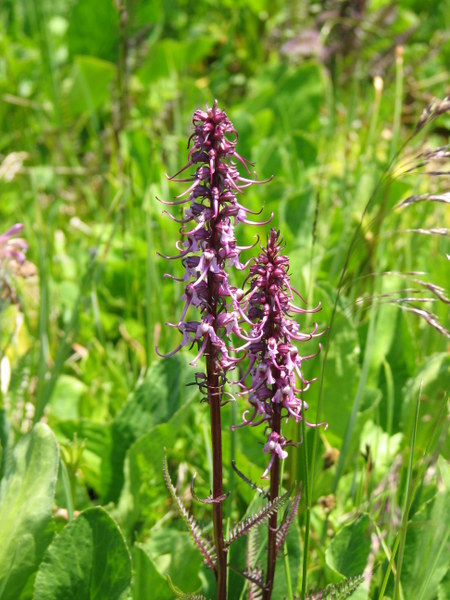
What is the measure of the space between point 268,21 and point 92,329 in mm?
3270

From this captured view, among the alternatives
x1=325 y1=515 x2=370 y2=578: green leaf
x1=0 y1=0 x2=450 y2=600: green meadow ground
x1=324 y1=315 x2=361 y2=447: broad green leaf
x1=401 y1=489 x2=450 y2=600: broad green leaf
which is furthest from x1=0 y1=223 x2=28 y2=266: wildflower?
x1=401 y1=489 x2=450 y2=600: broad green leaf

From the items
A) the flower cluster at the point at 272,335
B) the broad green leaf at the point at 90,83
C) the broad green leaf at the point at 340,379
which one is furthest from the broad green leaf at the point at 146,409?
the broad green leaf at the point at 90,83

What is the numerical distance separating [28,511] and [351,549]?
688mm

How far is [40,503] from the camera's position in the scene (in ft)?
5.52

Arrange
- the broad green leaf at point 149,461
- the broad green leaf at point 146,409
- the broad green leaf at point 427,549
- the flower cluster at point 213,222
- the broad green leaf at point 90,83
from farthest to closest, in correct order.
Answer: the broad green leaf at point 90,83, the broad green leaf at point 146,409, the broad green leaf at point 149,461, the broad green leaf at point 427,549, the flower cluster at point 213,222

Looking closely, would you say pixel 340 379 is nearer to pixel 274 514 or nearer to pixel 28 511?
pixel 274 514

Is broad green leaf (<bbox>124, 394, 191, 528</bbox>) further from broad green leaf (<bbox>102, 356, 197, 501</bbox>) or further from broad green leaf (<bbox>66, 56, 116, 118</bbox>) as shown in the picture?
broad green leaf (<bbox>66, 56, 116, 118</bbox>)

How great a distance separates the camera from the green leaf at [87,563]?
1.64 m

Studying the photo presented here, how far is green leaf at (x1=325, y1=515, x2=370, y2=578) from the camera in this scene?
1714 millimetres

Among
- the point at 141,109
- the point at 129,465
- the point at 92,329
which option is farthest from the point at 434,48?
the point at 129,465

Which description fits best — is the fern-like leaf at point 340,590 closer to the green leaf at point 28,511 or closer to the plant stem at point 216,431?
the plant stem at point 216,431

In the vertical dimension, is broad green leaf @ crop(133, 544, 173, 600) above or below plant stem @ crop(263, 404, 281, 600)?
below

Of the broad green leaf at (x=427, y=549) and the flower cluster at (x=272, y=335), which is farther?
the broad green leaf at (x=427, y=549)

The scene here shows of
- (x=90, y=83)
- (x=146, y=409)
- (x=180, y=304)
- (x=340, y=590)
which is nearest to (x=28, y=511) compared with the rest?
(x=146, y=409)
